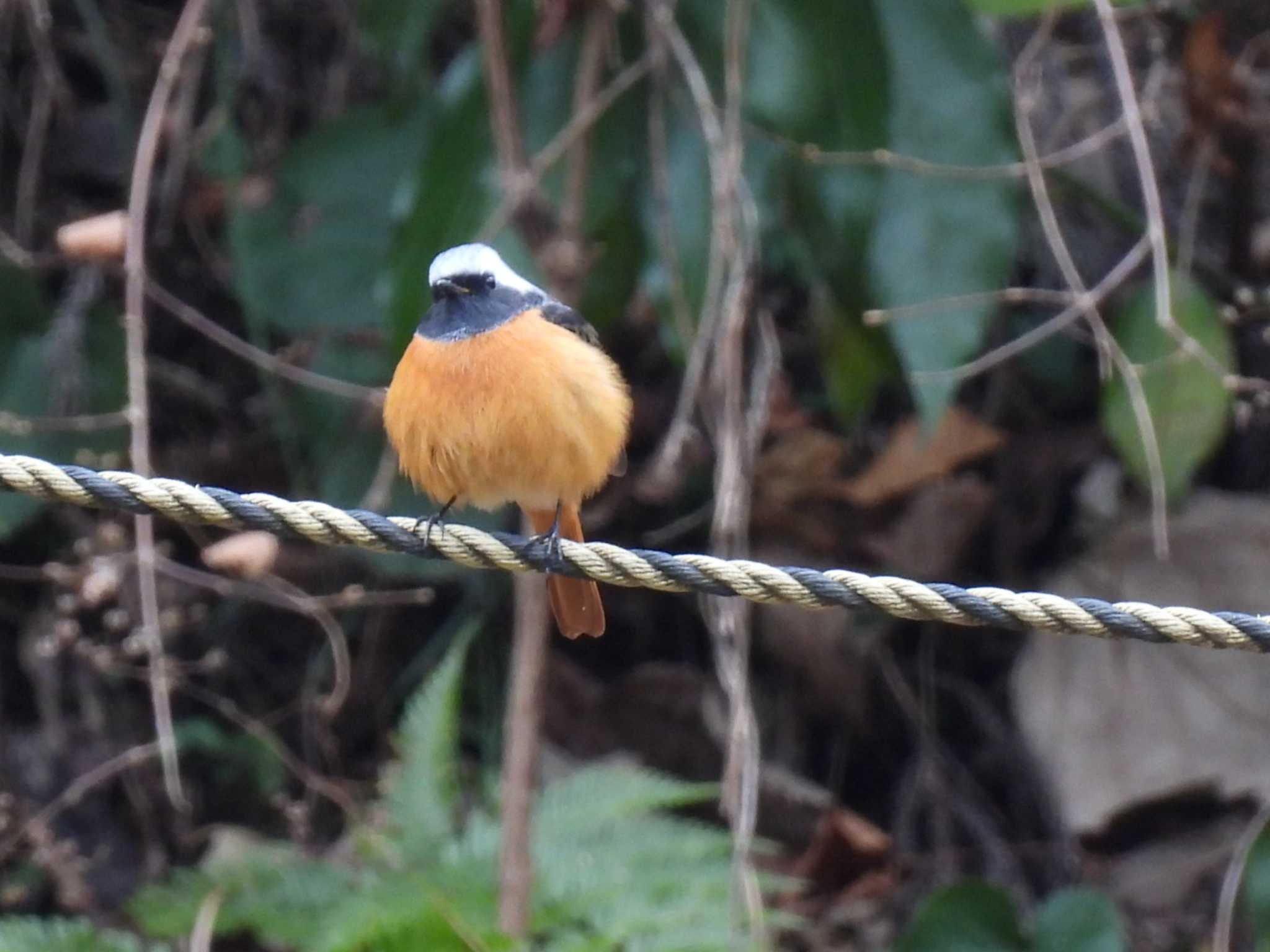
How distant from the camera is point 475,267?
442 cm

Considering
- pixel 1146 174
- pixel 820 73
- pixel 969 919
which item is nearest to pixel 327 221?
pixel 820 73

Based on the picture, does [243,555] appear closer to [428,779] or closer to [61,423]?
[61,423]

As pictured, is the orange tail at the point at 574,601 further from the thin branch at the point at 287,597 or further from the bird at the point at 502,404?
the thin branch at the point at 287,597

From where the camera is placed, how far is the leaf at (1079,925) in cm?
509

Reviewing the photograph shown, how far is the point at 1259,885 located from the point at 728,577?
2.51 m

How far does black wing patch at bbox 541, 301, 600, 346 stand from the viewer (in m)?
4.32

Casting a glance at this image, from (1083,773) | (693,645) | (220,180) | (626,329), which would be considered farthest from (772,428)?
(220,180)

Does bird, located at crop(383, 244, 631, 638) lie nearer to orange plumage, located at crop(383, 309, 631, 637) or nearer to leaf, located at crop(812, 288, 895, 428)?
orange plumage, located at crop(383, 309, 631, 637)

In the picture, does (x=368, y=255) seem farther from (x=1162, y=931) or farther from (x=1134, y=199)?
(x=1162, y=931)

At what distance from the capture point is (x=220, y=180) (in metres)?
6.18

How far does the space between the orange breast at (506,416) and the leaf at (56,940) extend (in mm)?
1531

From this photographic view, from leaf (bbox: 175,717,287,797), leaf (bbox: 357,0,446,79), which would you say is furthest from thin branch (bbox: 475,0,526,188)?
leaf (bbox: 175,717,287,797)

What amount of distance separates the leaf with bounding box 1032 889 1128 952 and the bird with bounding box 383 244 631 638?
2.05 meters

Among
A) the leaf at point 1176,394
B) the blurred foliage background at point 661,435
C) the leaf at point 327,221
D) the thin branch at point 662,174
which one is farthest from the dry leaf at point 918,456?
the leaf at point 327,221
